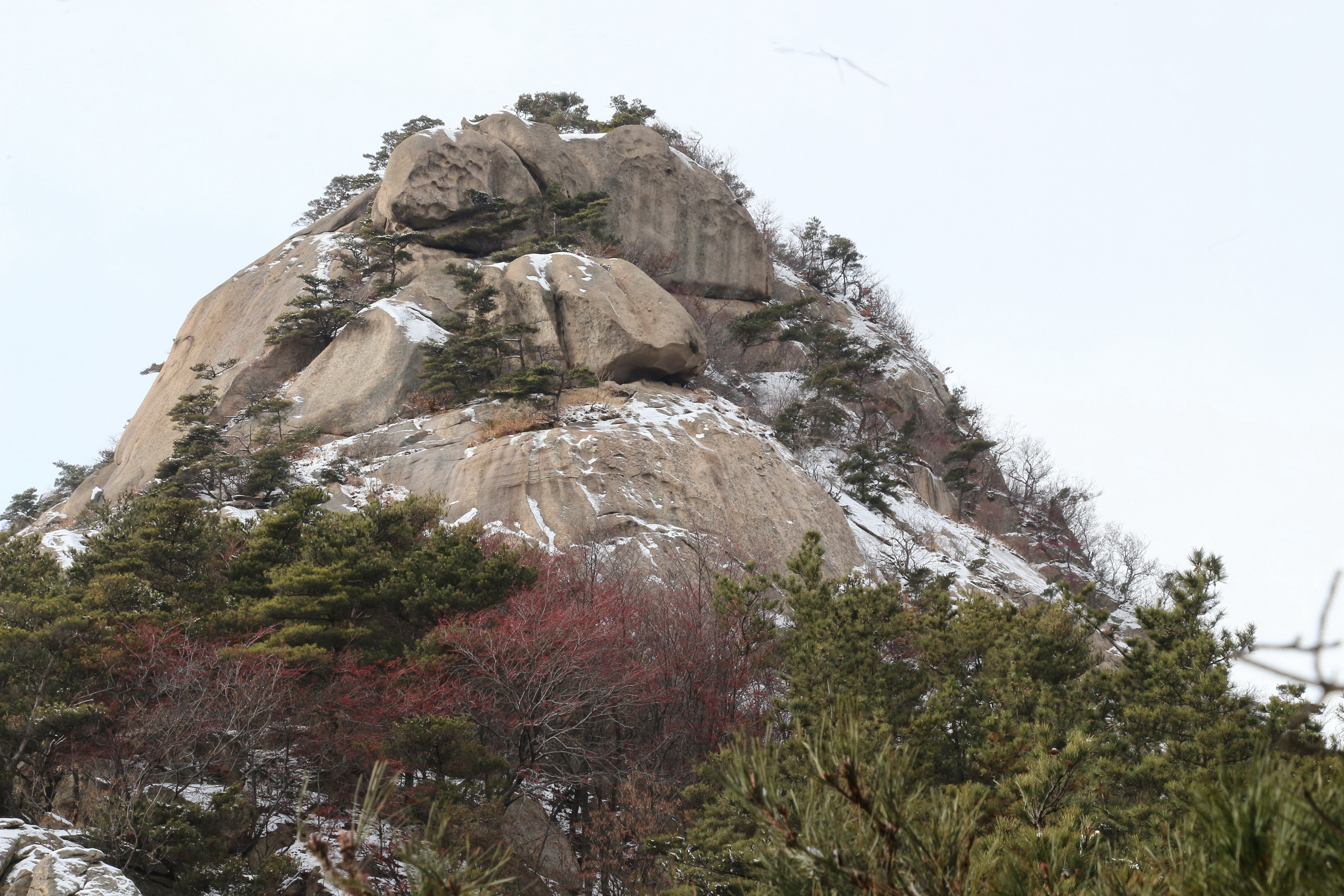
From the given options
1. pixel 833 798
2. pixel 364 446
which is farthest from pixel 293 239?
pixel 833 798

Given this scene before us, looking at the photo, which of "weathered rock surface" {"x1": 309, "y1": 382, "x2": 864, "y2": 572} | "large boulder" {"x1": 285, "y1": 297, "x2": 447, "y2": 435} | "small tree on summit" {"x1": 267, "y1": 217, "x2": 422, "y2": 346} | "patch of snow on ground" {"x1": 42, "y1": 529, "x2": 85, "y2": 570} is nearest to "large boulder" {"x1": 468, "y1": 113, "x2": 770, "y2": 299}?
"small tree on summit" {"x1": 267, "y1": 217, "x2": 422, "y2": 346}

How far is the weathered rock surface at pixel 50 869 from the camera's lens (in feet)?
26.0

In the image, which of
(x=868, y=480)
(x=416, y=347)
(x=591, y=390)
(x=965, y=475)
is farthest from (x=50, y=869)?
(x=965, y=475)

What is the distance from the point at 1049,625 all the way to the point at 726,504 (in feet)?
33.2

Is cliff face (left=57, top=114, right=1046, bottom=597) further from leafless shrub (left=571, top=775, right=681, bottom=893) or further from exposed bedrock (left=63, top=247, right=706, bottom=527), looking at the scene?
leafless shrub (left=571, top=775, right=681, bottom=893)

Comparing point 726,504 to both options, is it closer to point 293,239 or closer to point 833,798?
point 833,798

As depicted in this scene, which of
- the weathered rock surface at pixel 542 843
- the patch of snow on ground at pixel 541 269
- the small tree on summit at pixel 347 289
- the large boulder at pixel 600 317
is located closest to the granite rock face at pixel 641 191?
the small tree on summit at pixel 347 289

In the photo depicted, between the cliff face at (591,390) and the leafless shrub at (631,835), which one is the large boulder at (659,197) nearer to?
the cliff face at (591,390)

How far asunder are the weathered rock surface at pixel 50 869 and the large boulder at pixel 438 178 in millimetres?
25105

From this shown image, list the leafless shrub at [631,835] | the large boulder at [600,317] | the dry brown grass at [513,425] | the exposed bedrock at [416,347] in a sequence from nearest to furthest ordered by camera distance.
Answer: the leafless shrub at [631,835] → the dry brown grass at [513,425] → the exposed bedrock at [416,347] → the large boulder at [600,317]

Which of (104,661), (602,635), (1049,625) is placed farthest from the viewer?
(602,635)

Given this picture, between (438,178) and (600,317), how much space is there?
1027 centimetres

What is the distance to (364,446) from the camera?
2267 cm

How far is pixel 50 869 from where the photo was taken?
799 centimetres
